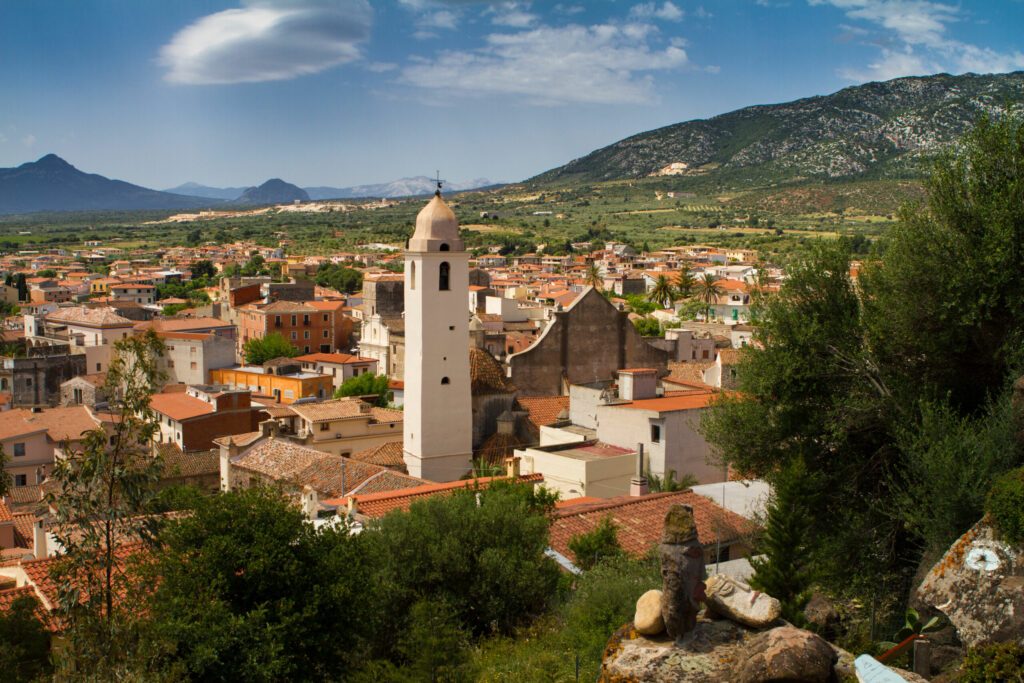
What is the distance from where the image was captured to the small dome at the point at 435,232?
32875mm

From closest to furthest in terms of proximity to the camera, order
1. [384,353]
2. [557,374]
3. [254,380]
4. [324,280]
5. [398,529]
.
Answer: [398,529] < [557,374] < [254,380] < [384,353] < [324,280]

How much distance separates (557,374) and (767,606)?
1251 inches

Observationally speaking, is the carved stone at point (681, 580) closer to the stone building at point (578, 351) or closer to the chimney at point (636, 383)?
the chimney at point (636, 383)

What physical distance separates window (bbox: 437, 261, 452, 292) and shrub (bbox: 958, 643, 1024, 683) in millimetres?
24763

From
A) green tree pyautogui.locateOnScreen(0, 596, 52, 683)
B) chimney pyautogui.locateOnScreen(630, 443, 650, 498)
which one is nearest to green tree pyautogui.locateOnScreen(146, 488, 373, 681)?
green tree pyautogui.locateOnScreen(0, 596, 52, 683)

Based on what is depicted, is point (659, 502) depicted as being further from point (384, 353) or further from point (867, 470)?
point (384, 353)

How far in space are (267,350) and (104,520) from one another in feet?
207

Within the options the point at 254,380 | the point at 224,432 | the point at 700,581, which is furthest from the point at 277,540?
the point at 254,380

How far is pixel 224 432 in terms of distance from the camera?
43.6 meters

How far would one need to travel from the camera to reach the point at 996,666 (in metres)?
9.66

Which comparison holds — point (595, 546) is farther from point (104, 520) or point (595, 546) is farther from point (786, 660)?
point (786, 660)

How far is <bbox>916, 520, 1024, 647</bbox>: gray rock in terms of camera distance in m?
10.7

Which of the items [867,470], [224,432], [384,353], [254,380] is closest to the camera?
[867,470]

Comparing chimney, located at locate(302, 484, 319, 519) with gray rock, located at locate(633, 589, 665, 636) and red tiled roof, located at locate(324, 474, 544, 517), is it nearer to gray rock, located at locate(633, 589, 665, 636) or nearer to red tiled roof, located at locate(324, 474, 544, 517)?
red tiled roof, located at locate(324, 474, 544, 517)
